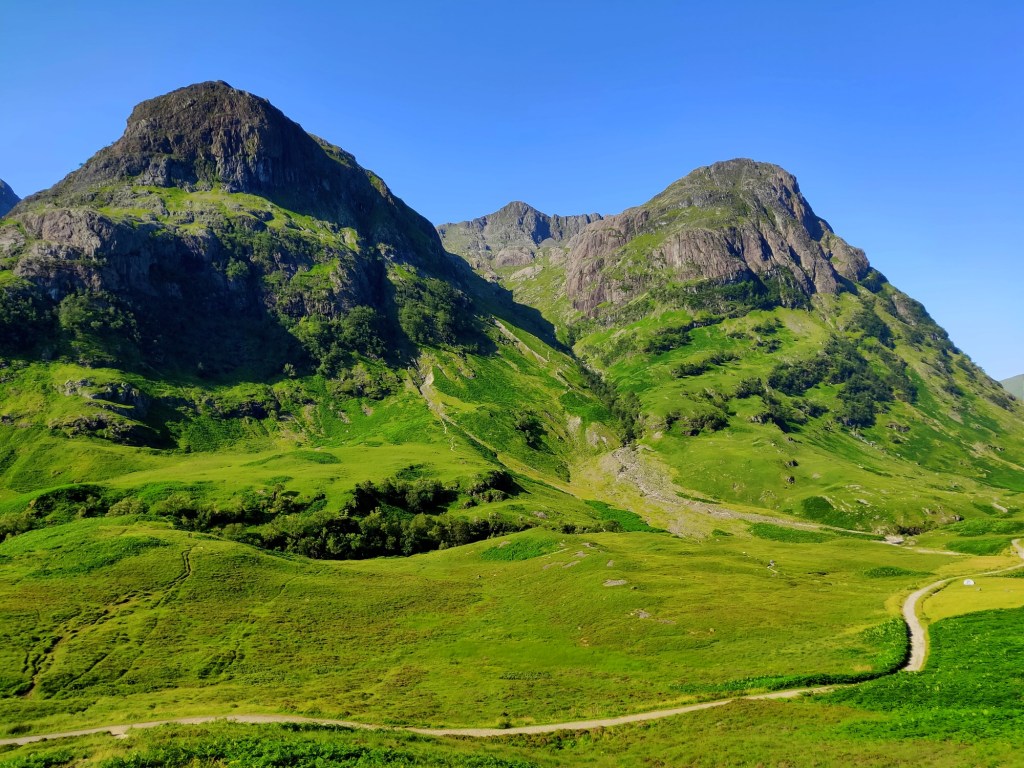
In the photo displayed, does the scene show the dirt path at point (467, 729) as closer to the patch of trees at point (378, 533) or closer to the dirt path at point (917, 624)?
the dirt path at point (917, 624)

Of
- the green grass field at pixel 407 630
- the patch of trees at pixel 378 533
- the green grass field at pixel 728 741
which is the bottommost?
the patch of trees at pixel 378 533

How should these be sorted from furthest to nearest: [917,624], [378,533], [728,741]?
[378,533] < [917,624] < [728,741]

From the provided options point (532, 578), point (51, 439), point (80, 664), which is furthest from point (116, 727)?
point (51, 439)

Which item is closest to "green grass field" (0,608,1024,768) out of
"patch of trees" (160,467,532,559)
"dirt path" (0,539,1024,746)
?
"dirt path" (0,539,1024,746)

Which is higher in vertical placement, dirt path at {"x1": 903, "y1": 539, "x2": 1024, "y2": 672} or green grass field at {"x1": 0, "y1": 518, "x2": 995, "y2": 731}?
dirt path at {"x1": 903, "y1": 539, "x2": 1024, "y2": 672}

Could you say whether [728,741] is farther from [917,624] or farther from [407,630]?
[407,630]

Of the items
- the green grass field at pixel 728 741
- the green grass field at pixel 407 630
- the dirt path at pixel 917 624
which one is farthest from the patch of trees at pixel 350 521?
the green grass field at pixel 728 741

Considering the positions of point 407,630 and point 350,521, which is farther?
point 350,521

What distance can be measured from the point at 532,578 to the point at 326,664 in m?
53.9

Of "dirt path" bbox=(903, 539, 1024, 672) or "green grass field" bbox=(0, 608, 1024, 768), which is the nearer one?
"green grass field" bbox=(0, 608, 1024, 768)

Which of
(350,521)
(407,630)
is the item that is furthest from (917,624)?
(350,521)

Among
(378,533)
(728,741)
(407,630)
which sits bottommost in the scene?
(378,533)

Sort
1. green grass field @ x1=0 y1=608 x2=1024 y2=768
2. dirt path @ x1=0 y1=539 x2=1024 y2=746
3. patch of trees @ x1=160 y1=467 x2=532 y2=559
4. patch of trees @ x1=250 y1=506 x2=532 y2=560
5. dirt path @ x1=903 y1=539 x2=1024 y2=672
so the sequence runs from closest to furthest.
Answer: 1. green grass field @ x1=0 y1=608 x2=1024 y2=768
2. dirt path @ x1=0 y1=539 x2=1024 y2=746
3. dirt path @ x1=903 y1=539 x2=1024 y2=672
4. patch of trees @ x1=250 y1=506 x2=532 y2=560
5. patch of trees @ x1=160 y1=467 x2=532 y2=559

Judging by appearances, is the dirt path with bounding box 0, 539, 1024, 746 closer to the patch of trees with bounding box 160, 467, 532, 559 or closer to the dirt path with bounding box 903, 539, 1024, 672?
the dirt path with bounding box 903, 539, 1024, 672
